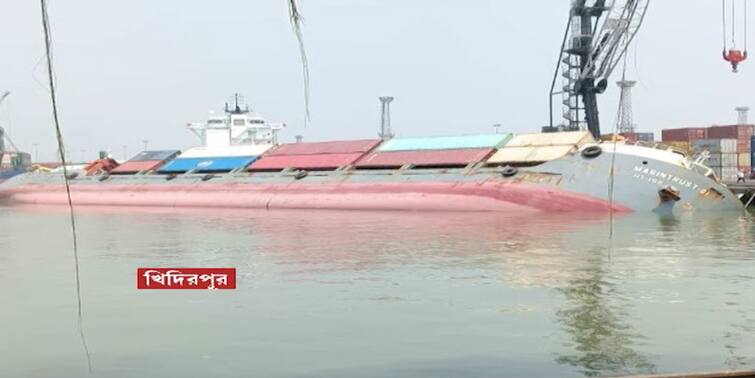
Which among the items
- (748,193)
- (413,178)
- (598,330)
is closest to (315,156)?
(413,178)

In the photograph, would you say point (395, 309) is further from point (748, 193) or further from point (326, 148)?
point (326, 148)

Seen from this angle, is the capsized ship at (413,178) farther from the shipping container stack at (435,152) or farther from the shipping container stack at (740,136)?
the shipping container stack at (740,136)

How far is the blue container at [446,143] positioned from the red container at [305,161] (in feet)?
8.70

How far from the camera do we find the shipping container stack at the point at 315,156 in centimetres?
4944

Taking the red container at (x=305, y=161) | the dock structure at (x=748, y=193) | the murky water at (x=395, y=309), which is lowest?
the dock structure at (x=748, y=193)

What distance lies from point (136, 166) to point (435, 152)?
28846 millimetres

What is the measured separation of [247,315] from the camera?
11.0 m

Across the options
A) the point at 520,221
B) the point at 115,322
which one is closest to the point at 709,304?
the point at 115,322

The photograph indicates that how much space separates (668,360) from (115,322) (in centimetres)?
765

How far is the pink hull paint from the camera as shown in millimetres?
36594

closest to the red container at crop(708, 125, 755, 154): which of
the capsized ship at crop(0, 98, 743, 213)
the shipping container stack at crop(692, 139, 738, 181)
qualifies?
the shipping container stack at crop(692, 139, 738, 181)

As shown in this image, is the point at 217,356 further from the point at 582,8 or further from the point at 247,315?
the point at 582,8

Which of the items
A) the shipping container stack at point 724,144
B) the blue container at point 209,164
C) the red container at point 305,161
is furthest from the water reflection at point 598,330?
the shipping container stack at point 724,144

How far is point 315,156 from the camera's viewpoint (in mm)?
51625
